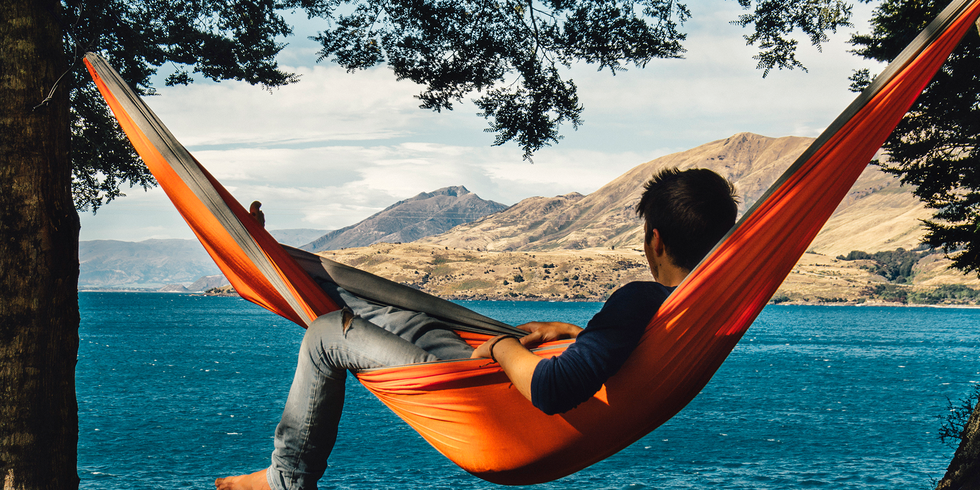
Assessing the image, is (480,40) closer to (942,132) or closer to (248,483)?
(248,483)

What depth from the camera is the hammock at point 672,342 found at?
1.77 metres

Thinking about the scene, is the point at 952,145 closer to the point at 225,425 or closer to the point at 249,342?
the point at 225,425

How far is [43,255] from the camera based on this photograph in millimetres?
2600

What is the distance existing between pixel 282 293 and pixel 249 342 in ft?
184

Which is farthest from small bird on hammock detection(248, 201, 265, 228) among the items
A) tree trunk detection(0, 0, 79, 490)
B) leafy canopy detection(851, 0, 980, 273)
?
leafy canopy detection(851, 0, 980, 273)

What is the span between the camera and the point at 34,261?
101 inches

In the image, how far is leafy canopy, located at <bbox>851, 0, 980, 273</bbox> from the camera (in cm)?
814

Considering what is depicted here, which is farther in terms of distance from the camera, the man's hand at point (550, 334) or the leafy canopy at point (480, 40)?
the leafy canopy at point (480, 40)

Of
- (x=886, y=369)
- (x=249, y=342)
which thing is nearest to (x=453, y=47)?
(x=886, y=369)

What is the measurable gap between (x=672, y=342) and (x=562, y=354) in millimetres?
326

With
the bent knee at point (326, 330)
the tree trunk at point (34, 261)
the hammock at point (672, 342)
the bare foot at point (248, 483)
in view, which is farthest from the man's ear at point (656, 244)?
the tree trunk at point (34, 261)

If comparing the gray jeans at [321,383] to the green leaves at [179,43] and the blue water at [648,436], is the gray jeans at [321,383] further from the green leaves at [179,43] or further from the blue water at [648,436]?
the blue water at [648,436]

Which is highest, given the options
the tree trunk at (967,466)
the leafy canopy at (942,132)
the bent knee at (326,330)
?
the leafy canopy at (942,132)

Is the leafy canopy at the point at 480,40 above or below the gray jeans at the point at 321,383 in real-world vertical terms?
above
